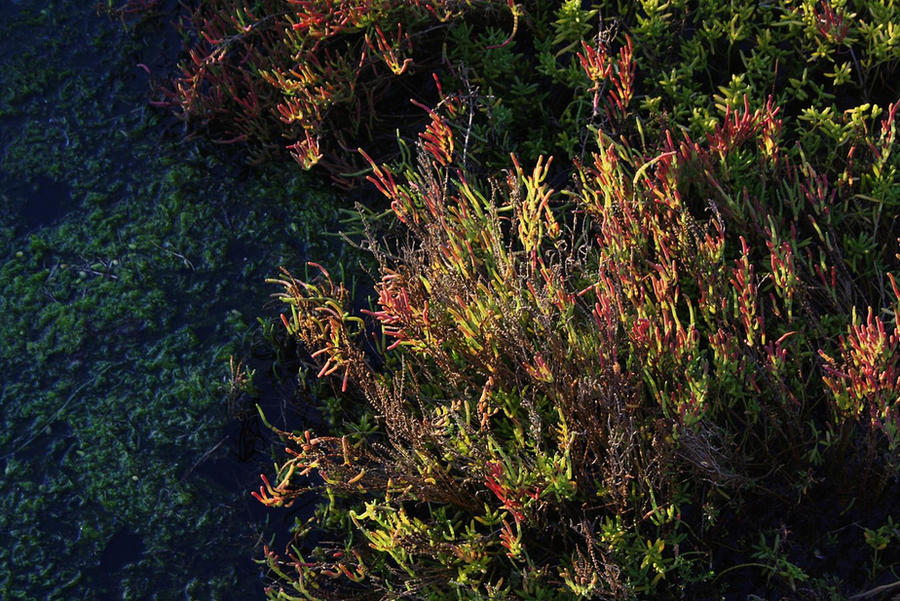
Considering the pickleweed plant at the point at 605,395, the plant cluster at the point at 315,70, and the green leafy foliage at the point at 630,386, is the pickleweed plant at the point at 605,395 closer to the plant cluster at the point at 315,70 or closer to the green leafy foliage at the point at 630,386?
the green leafy foliage at the point at 630,386

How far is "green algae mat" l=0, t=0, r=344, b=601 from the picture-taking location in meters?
2.76

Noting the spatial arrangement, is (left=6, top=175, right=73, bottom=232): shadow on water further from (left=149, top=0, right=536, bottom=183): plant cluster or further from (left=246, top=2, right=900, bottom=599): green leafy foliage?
(left=246, top=2, right=900, bottom=599): green leafy foliage

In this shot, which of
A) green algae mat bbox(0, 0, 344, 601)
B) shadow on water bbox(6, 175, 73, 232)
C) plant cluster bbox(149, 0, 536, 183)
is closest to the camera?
green algae mat bbox(0, 0, 344, 601)

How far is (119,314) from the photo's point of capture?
314 centimetres

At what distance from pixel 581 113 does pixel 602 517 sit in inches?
56.4

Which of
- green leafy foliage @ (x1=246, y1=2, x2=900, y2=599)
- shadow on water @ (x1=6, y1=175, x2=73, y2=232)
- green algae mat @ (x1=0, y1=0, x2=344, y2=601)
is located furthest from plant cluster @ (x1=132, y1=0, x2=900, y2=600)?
shadow on water @ (x1=6, y1=175, x2=73, y2=232)

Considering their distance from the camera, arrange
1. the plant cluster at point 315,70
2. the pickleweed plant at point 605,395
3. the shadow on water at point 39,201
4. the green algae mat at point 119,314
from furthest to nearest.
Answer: the shadow on water at point 39,201 → the plant cluster at point 315,70 → the green algae mat at point 119,314 → the pickleweed plant at point 605,395

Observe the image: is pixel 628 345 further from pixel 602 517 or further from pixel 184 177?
pixel 184 177

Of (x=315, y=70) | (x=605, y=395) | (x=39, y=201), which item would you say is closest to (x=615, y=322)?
(x=605, y=395)

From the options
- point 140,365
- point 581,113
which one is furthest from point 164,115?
point 581,113

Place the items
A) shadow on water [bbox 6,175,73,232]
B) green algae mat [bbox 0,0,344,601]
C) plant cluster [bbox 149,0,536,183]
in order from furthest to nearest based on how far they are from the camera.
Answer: shadow on water [bbox 6,175,73,232], plant cluster [bbox 149,0,536,183], green algae mat [bbox 0,0,344,601]

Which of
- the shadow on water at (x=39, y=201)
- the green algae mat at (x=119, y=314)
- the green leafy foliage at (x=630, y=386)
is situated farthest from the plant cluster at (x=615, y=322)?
the shadow on water at (x=39, y=201)

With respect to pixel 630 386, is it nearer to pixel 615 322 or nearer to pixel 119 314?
pixel 615 322

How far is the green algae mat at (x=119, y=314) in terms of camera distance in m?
2.76
